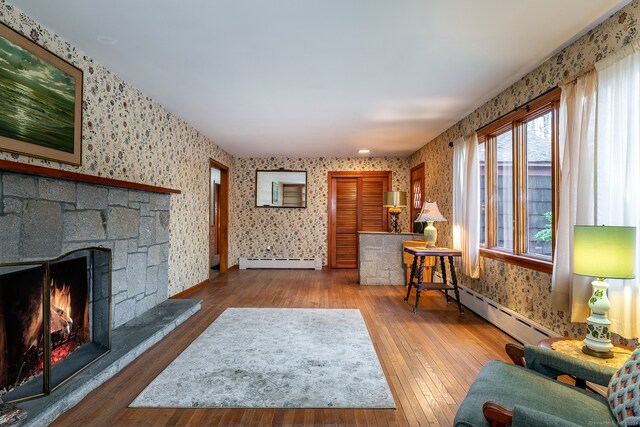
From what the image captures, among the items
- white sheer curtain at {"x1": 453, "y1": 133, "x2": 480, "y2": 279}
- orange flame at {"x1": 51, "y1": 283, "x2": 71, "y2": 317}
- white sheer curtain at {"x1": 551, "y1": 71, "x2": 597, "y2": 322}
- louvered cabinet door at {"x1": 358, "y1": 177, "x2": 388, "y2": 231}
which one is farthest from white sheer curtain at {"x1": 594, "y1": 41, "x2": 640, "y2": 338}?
louvered cabinet door at {"x1": 358, "y1": 177, "x2": 388, "y2": 231}

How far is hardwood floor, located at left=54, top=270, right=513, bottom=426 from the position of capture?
1.91 m

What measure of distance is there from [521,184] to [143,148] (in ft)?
13.1

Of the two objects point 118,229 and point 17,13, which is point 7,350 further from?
point 17,13

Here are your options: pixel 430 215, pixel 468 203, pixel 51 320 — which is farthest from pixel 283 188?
pixel 51 320

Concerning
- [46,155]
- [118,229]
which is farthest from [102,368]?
[46,155]

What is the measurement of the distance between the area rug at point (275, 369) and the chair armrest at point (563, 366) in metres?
0.85

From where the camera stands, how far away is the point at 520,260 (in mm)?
3178

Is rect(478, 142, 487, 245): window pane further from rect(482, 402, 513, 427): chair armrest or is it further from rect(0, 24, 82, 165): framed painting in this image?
rect(0, 24, 82, 165): framed painting

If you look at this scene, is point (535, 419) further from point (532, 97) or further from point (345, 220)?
point (345, 220)

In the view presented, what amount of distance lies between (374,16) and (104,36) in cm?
198

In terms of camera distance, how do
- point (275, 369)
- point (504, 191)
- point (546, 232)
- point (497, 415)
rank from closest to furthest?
point (497, 415)
point (275, 369)
point (546, 232)
point (504, 191)

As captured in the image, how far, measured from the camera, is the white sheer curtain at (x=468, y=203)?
393cm

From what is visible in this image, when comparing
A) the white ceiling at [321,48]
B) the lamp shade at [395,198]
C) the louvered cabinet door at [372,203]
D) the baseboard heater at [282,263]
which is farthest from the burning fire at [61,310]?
the louvered cabinet door at [372,203]

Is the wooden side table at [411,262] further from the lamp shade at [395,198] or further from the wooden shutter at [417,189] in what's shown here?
the wooden shutter at [417,189]
